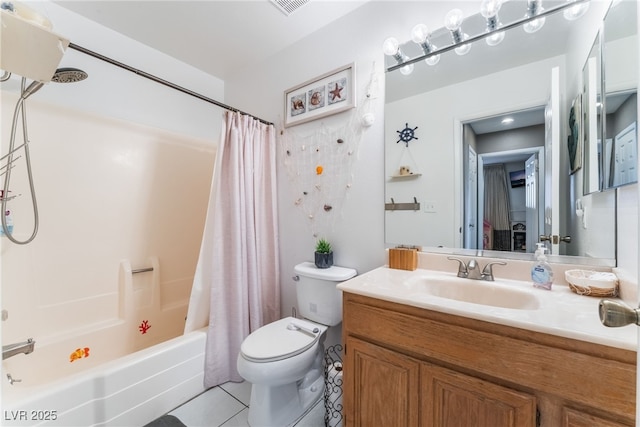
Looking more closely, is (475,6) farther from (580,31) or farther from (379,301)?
(379,301)

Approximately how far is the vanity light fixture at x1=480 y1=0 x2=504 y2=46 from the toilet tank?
139 centimetres

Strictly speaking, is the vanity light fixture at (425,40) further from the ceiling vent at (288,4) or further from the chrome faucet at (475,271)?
the chrome faucet at (475,271)

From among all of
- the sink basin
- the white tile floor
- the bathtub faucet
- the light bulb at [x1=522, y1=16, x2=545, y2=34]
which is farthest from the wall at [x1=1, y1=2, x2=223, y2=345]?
the light bulb at [x1=522, y1=16, x2=545, y2=34]

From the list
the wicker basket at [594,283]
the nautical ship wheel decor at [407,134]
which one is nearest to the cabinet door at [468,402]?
the wicker basket at [594,283]

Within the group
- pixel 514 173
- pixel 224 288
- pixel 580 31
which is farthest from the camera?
pixel 224 288

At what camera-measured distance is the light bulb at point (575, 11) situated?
3.54 feet

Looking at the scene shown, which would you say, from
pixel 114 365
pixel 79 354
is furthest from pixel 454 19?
pixel 79 354

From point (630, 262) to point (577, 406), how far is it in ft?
1.62

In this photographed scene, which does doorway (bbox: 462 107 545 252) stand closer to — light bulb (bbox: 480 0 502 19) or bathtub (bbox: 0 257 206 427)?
light bulb (bbox: 480 0 502 19)

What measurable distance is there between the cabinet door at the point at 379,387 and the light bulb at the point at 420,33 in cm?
152

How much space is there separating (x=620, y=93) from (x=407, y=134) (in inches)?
31.4

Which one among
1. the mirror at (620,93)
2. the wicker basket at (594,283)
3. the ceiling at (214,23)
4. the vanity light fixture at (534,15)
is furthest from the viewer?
the ceiling at (214,23)

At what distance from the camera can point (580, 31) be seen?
1.09m

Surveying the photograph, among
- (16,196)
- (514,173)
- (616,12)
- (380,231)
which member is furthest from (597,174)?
(16,196)
